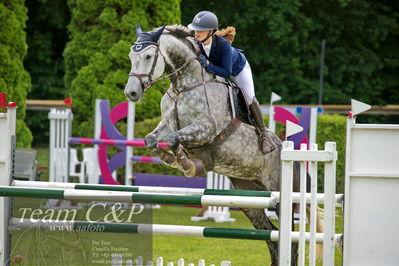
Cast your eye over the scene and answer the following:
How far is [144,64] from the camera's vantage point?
16.9 feet

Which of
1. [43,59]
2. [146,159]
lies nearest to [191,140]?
[146,159]

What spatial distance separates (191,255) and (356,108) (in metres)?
3.27

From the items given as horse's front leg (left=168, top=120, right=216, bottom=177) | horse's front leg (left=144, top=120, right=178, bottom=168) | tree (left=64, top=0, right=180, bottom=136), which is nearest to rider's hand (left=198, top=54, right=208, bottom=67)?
horse's front leg (left=168, top=120, right=216, bottom=177)

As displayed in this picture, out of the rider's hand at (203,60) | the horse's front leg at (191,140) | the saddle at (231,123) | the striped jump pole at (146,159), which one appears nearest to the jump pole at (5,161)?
the horse's front leg at (191,140)

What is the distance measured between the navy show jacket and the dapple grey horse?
0.10 meters

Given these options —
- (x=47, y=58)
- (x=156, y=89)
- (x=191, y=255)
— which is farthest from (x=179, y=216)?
(x=47, y=58)

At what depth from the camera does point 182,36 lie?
5.52 metres

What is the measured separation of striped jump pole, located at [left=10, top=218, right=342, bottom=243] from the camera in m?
3.91

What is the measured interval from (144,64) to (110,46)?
22.8 feet

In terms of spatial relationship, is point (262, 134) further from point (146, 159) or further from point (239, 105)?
point (146, 159)

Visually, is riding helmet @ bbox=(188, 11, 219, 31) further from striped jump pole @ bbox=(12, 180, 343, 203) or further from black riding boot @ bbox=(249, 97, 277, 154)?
striped jump pole @ bbox=(12, 180, 343, 203)

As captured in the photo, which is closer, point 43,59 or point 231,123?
point 231,123

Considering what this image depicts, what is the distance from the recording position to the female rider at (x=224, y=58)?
17.3 ft

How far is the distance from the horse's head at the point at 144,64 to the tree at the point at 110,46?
18.1ft
